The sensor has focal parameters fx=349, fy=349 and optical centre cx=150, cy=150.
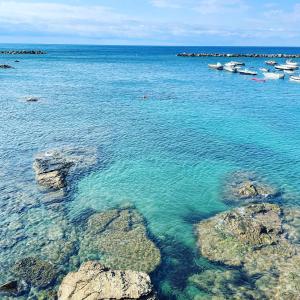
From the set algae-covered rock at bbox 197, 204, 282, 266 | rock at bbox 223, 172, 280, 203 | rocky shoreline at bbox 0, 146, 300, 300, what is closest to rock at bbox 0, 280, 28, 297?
rocky shoreline at bbox 0, 146, 300, 300

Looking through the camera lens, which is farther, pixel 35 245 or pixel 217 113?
pixel 217 113

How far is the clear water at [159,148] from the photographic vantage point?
28.0 m

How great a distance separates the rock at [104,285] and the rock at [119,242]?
275 cm

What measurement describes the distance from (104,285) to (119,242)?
6095 mm

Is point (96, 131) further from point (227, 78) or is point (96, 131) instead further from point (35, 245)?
point (227, 78)

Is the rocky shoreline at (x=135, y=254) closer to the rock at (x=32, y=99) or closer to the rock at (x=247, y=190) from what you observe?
the rock at (x=247, y=190)

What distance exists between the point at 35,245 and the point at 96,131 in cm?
2740

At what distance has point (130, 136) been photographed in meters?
48.5

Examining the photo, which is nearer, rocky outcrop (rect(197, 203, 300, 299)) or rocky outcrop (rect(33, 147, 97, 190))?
rocky outcrop (rect(197, 203, 300, 299))

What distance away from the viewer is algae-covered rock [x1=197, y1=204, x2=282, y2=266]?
934 inches

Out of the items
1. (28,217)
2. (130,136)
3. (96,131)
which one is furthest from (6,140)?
(28,217)

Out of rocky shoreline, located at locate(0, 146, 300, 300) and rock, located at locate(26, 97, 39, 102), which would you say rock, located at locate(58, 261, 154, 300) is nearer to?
rocky shoreline, located at locate(0, 146, 300, 300)

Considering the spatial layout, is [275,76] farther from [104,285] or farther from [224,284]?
[104,285]

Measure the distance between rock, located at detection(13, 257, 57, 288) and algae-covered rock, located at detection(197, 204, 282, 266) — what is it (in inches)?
398
